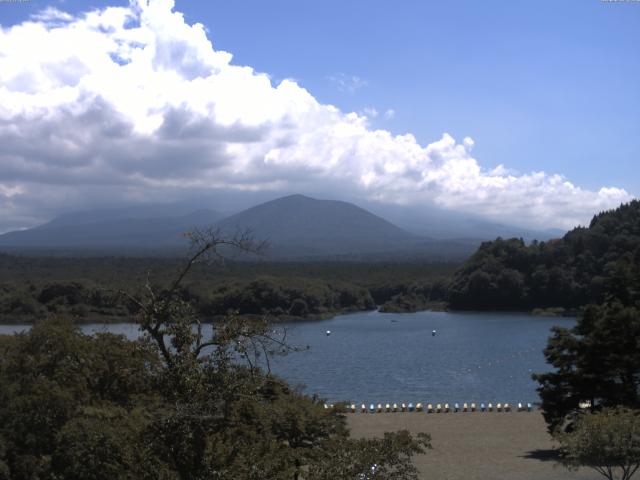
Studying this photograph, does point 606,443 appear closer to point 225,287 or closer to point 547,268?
point 225,287

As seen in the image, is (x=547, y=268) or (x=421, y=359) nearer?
(x=421, y=359)

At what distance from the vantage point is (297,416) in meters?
12.8

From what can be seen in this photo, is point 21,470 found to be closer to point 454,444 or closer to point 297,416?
point 297,416

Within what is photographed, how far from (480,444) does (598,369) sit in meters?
3.89

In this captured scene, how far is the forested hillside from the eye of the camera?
71.2m

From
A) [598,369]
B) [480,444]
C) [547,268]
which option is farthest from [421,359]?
[547,268]

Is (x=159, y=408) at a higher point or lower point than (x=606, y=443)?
higher

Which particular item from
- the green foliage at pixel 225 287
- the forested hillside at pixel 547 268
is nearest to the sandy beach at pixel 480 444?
the green foliage at pixel 225 287

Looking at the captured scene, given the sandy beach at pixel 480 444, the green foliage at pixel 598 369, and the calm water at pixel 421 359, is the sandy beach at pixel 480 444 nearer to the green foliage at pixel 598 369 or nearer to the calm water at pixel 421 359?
the green foliage at pixel 598 369

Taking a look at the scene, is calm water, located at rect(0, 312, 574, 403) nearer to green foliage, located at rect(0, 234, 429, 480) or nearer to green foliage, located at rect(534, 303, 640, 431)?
green foliage, located at rect(534, 303, 640, 431)

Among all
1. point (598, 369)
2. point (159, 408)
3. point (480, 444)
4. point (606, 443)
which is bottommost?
point (480, 444)

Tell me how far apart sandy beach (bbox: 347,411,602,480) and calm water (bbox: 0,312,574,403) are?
4046 mm

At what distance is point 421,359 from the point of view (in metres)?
42.5

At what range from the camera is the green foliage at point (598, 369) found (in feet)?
59.7
